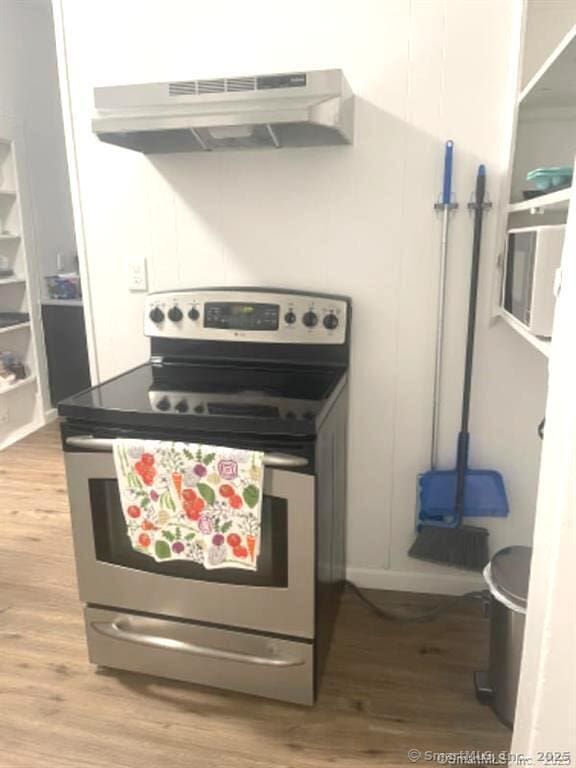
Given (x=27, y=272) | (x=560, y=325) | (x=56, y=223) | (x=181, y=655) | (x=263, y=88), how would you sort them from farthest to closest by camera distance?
(x=56, y=223) → (x=27, y=272) → (x=181, y=655) → (x=263, y=88) → (x=560, y=325)

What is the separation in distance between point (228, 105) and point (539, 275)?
83 cm

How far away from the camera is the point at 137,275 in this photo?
201cm

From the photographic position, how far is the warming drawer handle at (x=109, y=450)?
1.32 metres

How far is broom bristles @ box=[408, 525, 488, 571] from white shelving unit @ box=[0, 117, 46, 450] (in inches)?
108

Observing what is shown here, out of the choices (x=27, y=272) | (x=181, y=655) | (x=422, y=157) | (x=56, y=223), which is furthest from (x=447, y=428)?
(x=56, y=223)

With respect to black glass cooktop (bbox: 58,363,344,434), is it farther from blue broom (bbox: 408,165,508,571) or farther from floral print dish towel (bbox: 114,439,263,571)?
blue broom (bbox: 408,165,508,571)

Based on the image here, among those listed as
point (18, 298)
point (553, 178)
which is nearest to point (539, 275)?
point (553, 178)

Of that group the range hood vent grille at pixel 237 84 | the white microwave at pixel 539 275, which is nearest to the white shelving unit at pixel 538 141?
the white microwave at pixel 539 275

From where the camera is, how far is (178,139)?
5.47 ft

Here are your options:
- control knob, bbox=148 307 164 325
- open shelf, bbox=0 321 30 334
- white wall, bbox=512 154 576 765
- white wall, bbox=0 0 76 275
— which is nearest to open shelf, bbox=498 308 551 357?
white wall, bbox=512 154 576 765

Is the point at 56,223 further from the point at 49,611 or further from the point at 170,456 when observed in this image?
the point at 170,456

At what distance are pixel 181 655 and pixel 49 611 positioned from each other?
661 mm

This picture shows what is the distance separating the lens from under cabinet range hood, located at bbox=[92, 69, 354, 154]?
4.38ft

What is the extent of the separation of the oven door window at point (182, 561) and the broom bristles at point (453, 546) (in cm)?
63
